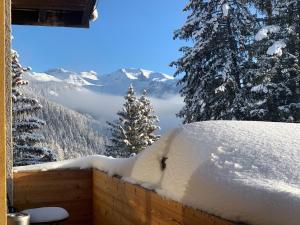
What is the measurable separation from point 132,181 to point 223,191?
1.43 m

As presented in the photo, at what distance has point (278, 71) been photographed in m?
11.8

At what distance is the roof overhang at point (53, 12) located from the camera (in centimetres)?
398

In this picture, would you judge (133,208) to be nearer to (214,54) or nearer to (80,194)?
(80,194)

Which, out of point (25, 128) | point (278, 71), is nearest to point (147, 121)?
point (25, 128)

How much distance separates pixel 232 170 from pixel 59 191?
310cm

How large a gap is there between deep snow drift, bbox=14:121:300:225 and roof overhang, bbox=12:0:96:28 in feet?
5.88

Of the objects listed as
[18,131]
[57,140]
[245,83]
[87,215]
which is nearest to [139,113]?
[18,131]

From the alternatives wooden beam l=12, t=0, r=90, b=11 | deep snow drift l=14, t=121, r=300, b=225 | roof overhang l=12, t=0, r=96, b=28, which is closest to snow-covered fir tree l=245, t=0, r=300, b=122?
roof overhang l=12, t=0, r=96, b=28

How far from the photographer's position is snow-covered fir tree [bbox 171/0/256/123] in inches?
512

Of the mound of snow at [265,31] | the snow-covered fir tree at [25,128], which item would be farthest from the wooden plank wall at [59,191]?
the snow-covered fir tree at [25,128]

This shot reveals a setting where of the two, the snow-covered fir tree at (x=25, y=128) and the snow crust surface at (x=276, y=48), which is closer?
the snow crust surface at (x=276, y=48)

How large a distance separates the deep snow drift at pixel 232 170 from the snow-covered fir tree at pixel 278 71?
9.36m

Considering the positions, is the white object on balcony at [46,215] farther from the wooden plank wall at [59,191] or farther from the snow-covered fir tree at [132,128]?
the snow-covered fir tree at [132,128]

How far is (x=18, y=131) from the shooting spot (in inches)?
580
